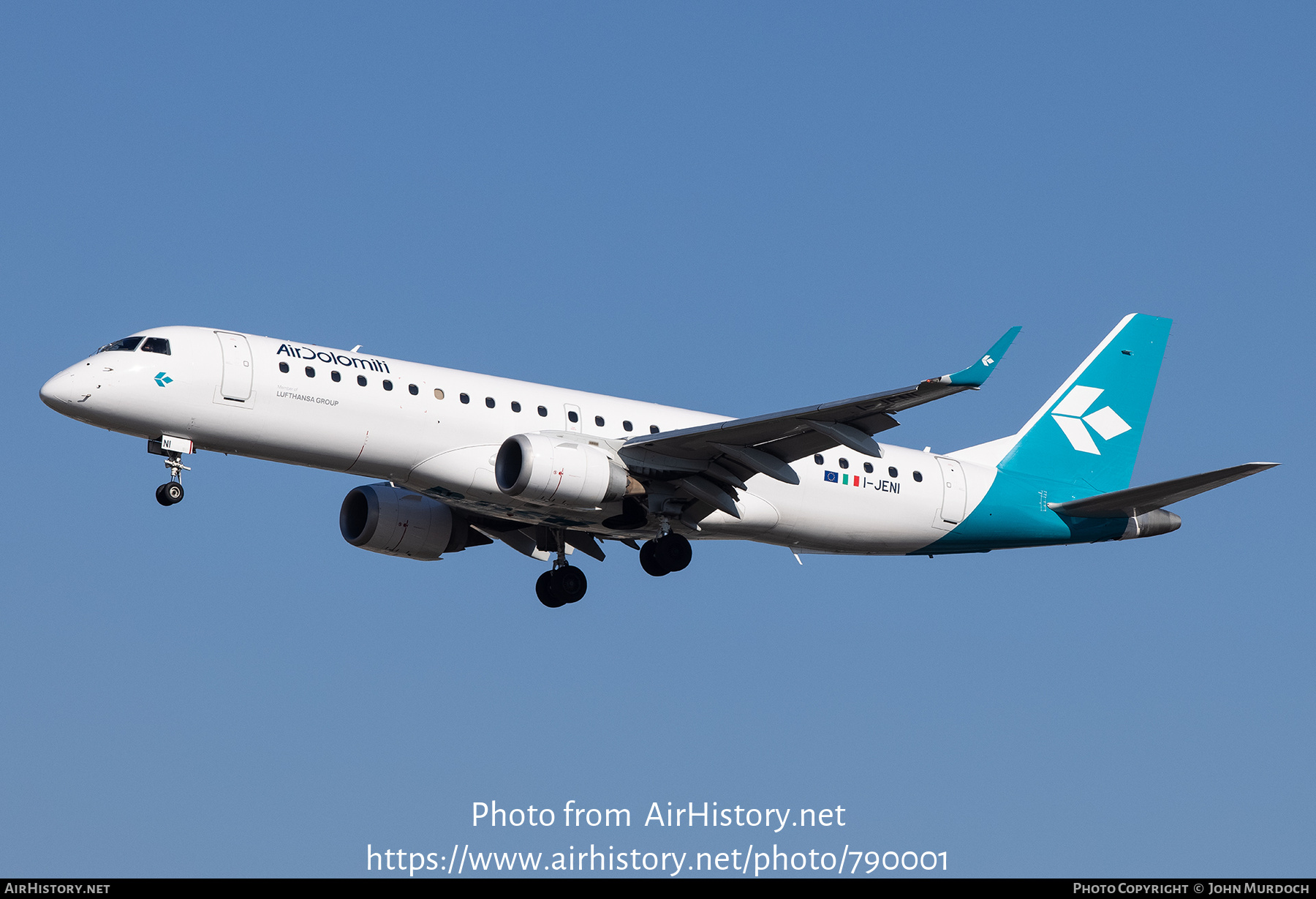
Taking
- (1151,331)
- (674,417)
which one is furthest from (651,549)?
(1151,331)

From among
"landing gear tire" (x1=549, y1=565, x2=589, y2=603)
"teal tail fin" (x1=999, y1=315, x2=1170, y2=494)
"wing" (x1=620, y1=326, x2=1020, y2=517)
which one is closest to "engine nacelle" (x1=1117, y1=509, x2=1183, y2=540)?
"teal tail fin" (x1=999, y1=315, x2=1170, y2=494)

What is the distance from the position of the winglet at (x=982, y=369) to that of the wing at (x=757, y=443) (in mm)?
782

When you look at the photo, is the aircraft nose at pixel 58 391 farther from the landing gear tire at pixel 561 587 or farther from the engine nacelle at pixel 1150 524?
the engine nacelle at pixel 1150 524

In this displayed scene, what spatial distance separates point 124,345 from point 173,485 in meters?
2.88

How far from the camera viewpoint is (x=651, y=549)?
3506cm

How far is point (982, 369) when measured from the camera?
93.3 feet

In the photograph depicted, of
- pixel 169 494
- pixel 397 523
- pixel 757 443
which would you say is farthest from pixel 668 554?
pixel 169 494

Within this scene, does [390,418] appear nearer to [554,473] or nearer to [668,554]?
[554,473]

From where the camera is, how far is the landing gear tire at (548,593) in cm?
3756

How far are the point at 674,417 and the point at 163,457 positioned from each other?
1078 centimetres

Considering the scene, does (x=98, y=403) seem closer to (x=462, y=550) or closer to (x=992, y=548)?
(x=462, y=550)

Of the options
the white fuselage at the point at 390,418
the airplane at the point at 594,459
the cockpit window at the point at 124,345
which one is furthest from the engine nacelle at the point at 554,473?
the cockpit window at the point at 124,345

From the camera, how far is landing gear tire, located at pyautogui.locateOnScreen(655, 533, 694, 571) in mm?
34844

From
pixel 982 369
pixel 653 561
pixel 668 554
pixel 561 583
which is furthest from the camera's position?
pixel 561 583
